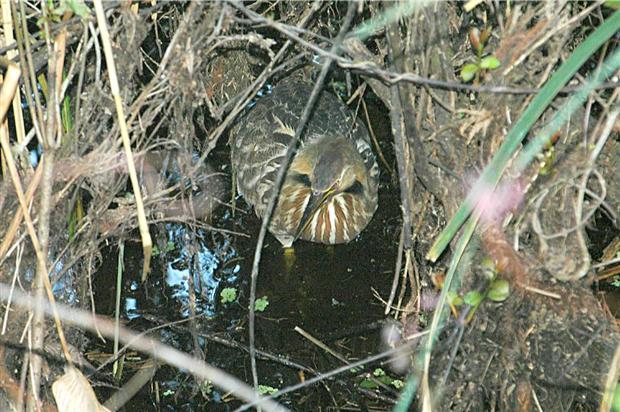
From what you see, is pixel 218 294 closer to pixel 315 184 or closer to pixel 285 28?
pixel 315 184

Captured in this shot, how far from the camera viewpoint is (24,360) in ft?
8.91

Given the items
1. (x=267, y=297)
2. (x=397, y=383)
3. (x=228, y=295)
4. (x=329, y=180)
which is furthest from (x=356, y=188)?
(x=397, y=383)

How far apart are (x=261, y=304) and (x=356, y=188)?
107 centimetres

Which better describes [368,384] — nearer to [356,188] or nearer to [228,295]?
[228,295]

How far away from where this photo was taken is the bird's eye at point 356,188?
5.23m

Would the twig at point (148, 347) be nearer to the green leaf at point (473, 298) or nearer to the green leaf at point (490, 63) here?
the green leaf at point (473, 298)

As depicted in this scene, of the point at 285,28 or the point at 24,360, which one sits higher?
the point at 285,28

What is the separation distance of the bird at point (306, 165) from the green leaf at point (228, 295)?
23.4 inches

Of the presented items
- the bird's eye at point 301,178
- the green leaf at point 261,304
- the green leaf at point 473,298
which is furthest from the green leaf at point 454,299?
the bird's eye at point 301,178

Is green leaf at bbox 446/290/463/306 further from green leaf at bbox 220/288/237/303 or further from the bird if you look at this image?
the bird

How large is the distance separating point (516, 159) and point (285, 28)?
0.67 metres

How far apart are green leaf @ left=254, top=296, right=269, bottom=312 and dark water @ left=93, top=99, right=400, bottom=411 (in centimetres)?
3

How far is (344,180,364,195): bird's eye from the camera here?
17.2 ft

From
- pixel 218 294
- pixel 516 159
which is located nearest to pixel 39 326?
pixel 516 159
